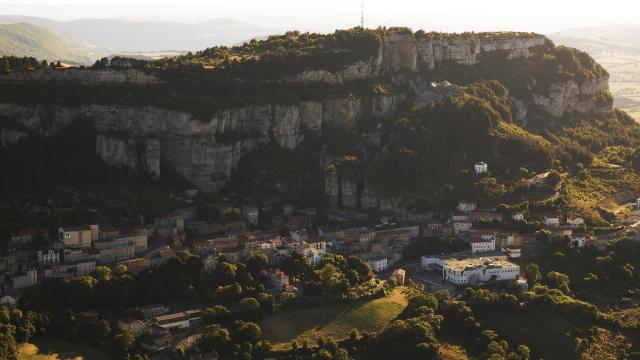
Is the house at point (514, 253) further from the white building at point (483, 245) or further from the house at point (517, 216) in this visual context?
the house at point (517, 216)

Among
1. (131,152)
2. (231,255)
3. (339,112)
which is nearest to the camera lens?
(231,255)

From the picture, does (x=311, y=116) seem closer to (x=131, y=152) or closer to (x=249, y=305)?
(x=131, y=152)

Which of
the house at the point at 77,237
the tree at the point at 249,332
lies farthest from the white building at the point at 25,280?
the tree at the point at 249,332

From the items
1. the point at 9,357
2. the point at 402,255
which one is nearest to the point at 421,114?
the point at 402,255

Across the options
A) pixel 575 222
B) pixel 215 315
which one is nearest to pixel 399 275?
pixel 215 315

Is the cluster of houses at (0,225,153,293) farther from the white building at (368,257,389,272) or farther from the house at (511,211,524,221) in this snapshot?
the house at (511,211,524,221)

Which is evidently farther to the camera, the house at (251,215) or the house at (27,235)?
the house at (251,215)
